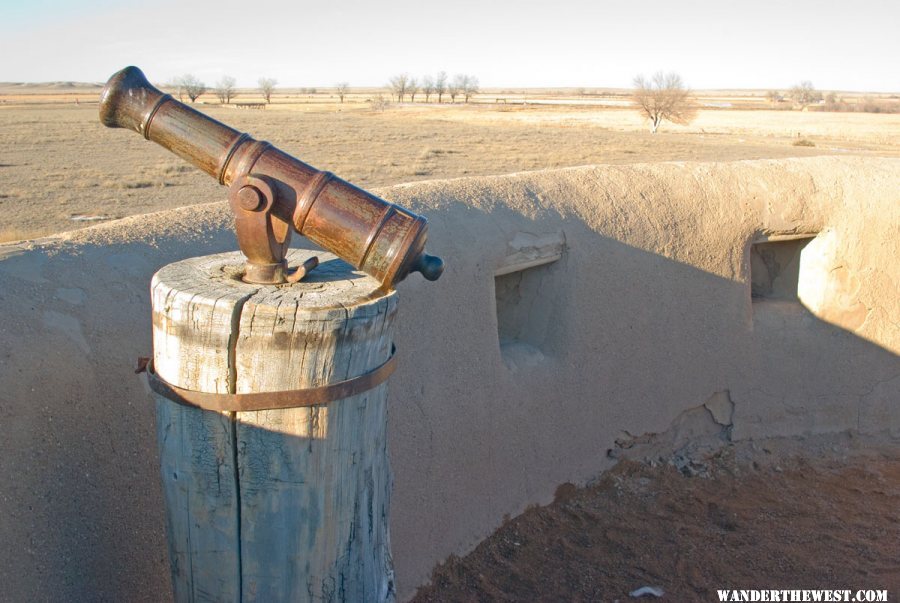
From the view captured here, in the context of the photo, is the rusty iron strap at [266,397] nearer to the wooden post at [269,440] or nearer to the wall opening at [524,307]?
the wooden post at [269,440]

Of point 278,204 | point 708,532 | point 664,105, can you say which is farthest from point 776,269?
point 664,105

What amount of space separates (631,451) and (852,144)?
104 ft

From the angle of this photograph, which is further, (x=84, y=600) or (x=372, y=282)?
(x=84, y=600)

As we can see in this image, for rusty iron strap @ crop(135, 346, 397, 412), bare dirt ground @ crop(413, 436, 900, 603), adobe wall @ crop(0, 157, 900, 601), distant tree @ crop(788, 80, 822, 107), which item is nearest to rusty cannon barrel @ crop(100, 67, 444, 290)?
rusty iron strap @ crop(135, 346, 397, 412)

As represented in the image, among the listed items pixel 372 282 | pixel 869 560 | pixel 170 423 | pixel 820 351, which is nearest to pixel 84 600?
pixel 170 423

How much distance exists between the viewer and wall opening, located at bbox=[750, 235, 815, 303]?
5.79 m

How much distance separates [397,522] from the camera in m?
3.80

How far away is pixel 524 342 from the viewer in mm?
4789

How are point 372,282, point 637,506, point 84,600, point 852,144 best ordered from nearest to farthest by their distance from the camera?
1. point 372,282
2. point 84,600
3. point 637,506
4. point 852,144

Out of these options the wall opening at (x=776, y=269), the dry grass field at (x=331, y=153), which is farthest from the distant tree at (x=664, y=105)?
the wall opening at (x=776, y=269)

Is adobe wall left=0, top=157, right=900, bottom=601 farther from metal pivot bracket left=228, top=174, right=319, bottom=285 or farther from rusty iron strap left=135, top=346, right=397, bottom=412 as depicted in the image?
metal pivot bracket left=228, top=174, right=319, bottom=285

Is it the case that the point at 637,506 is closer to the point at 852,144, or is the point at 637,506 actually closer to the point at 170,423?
the point at 170,423

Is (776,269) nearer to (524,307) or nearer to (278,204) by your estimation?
(524,307)

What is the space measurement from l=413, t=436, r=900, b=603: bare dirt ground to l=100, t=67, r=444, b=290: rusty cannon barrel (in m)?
2.18
